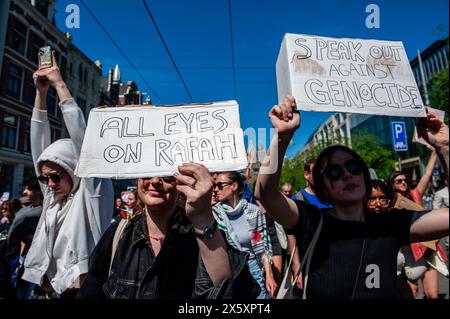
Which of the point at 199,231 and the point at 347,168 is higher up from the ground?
the point at 347,168

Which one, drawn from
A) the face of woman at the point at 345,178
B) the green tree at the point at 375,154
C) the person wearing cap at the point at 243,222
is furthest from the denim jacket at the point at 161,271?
the green tree at the point at 375,154

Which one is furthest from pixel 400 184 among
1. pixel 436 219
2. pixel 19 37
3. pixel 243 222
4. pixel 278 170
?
pixel 19 37

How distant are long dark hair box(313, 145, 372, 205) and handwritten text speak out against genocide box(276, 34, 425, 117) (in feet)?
0.68

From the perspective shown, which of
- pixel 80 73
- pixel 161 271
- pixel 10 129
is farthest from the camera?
pixel 80 73

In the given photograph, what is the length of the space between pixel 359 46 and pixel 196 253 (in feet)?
4.90

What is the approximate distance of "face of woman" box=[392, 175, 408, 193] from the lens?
358cm

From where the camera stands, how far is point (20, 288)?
2.76 m

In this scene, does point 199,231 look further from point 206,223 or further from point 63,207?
point 63,207

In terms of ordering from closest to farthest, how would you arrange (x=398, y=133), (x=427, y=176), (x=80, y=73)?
(x=398, y=133)
(x=427, y=176)
(x=80, y=73)

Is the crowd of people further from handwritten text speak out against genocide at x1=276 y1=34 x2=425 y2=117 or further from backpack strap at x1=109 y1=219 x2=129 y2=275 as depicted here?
handwritten text speak out against genocide at x1=276 y1=34 x2=425 y2=117

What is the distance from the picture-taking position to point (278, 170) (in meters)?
1.38

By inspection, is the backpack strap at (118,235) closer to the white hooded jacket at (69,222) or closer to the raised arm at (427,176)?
the white hooded jacket at (69,222)

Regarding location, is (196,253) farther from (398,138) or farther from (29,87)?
(29,87)

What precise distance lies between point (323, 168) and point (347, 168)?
0.12m
